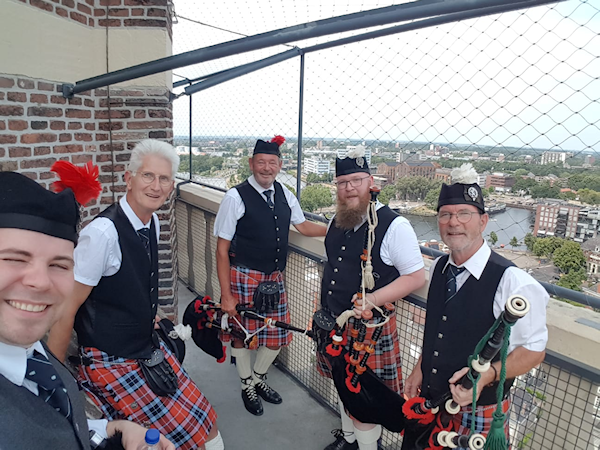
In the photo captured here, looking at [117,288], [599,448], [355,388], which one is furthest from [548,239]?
[117,288]

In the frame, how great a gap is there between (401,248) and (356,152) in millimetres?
526

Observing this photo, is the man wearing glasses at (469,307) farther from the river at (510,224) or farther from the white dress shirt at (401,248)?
the white dress shirt at (401,248)

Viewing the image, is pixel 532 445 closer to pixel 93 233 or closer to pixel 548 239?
pixel 548 239

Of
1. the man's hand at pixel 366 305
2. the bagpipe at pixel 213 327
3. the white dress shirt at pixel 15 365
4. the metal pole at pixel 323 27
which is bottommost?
the bagpipe at pixel 213 327

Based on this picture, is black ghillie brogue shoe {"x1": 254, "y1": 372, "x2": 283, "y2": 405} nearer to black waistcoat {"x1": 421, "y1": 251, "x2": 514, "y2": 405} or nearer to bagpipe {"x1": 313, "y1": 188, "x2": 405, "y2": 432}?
bagpipe {"x1": 313, "y1": 188, "x2": 405, "y2": 432}

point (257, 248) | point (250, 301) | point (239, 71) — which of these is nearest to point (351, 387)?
point (250, 301)

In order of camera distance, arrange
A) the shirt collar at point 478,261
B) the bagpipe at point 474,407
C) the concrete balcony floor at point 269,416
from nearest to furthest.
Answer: the bagpipe at point 474,407 < the shirt collar at point 478,261 < the concrete balcony floor at point 269,416

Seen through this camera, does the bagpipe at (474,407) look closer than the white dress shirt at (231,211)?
Yes

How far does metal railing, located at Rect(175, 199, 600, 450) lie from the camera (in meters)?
1.54

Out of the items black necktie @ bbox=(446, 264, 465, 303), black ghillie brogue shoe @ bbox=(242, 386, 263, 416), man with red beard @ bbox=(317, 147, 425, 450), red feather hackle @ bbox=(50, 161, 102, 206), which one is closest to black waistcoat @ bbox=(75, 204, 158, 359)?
red feather hackle @ bbox=(50, 161, 102, 206)

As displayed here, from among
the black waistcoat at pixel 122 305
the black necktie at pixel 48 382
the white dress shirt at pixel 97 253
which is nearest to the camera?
the black necktie at pixel 48 382

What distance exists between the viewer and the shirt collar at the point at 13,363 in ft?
3.01

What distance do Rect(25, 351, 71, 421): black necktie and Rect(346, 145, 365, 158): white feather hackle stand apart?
153 centimetres

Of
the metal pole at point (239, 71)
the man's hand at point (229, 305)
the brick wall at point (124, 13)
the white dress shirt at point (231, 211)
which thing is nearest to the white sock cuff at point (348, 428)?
the man's hand at point (229, 305)
